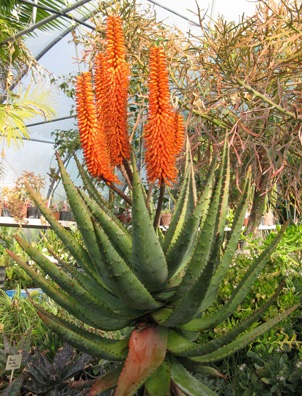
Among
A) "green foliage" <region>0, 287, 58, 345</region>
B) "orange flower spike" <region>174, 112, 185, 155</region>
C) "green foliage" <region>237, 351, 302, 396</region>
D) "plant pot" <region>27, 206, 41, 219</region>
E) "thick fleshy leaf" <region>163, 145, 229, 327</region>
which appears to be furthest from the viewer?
"plant pot" <region>27, 206, 41, 219</region>

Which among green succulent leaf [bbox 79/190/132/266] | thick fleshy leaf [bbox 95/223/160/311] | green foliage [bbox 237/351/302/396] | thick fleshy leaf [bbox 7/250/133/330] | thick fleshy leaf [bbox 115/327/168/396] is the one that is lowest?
green foliage [bbox 237/351/302/396]

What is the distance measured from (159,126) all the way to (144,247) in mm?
262

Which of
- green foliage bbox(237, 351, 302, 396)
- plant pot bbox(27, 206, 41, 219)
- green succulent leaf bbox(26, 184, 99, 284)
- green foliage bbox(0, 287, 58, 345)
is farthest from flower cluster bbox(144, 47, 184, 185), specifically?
plant pot bbox(27, 206, 41, 219)

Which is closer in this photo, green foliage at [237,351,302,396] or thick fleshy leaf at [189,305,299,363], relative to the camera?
thick fleshy leaf at [189,305,299,363]

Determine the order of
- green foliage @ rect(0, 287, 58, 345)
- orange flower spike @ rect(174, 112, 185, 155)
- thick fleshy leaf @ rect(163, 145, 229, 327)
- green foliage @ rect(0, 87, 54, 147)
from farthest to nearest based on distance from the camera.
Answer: green foliage @ rect(0, 87, 54, 147) → green foliage @ rect(0, 287, 58, 345) → orange flower spike @ rect(174, 112, 185, 155) → thick fleshy leaf @ rect(163, 145, 229, 327)

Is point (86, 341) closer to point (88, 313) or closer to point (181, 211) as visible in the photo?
point (88, 313)

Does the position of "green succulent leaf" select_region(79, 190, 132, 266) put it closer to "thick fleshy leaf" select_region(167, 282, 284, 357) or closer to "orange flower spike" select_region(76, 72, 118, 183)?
"orange flower spike" select_region(76, 72, 118, 183)

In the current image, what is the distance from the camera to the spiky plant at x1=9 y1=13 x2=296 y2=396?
37.1 inches

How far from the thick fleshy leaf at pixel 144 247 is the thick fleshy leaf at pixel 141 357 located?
0.11m

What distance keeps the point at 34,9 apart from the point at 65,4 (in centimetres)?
71

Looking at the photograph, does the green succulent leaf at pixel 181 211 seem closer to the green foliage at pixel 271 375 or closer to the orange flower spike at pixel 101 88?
the orange flower spike at pixel 101 88

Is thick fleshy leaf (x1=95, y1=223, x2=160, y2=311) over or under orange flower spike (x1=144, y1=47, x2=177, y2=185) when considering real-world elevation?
under

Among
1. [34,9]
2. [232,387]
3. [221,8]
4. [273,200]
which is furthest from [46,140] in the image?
[232,387]

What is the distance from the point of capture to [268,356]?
1.74 meters
